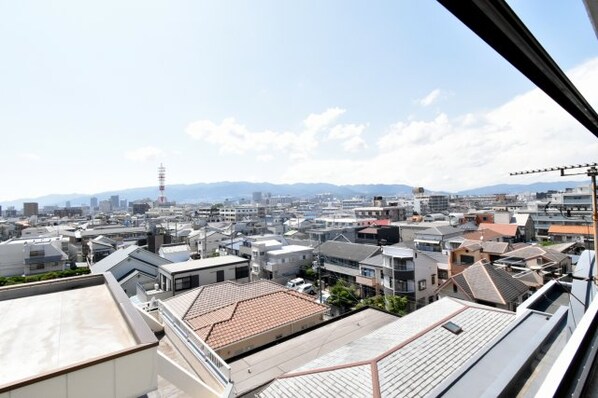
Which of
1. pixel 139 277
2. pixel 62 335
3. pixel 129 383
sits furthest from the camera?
pixel 139 277

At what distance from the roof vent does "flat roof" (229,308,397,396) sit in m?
2.44

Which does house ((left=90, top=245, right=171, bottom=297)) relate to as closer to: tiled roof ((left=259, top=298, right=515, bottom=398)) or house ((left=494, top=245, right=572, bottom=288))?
tiled roof ((left=259, top=298, right=515, bottom=398))

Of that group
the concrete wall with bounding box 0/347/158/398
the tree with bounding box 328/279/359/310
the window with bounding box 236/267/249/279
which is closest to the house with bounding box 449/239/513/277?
the tree with bounding box 328/279/359/310

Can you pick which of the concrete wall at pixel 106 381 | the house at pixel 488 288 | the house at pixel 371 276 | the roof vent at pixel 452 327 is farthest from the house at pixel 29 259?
the house at pixel 488 288

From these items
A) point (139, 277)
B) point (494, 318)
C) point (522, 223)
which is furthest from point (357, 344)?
point (522, 223)

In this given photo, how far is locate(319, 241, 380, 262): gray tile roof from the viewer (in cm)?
2067

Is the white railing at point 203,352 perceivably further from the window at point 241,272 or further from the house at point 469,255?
the house at point 469,255

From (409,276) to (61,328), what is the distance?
1578 centimetres

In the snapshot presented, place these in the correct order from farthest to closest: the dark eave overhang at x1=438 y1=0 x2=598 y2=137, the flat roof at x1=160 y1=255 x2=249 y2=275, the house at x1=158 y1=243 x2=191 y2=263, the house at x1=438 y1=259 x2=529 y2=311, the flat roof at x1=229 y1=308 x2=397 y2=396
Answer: the house at x1=158 y1=243 x2=191 y2=263 < the flat roof at x1=160 y1=255 x2=249 y2=275 < the house at x1=438 y1=259 x2=529 y2=311 < the flat roof at x1=229 y1=308 x2=397 y2=396 < the dark eave overhang at x1=438 y1=0 x2=598 y2=137

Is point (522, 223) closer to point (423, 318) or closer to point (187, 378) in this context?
point (423, 318)

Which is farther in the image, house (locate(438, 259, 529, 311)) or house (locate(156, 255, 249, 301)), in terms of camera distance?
house (locate(156, 255, 249, 301))

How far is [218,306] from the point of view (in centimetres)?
998

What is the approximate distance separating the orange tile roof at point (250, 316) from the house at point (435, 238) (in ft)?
Answer: 63.1

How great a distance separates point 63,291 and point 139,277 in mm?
15819
